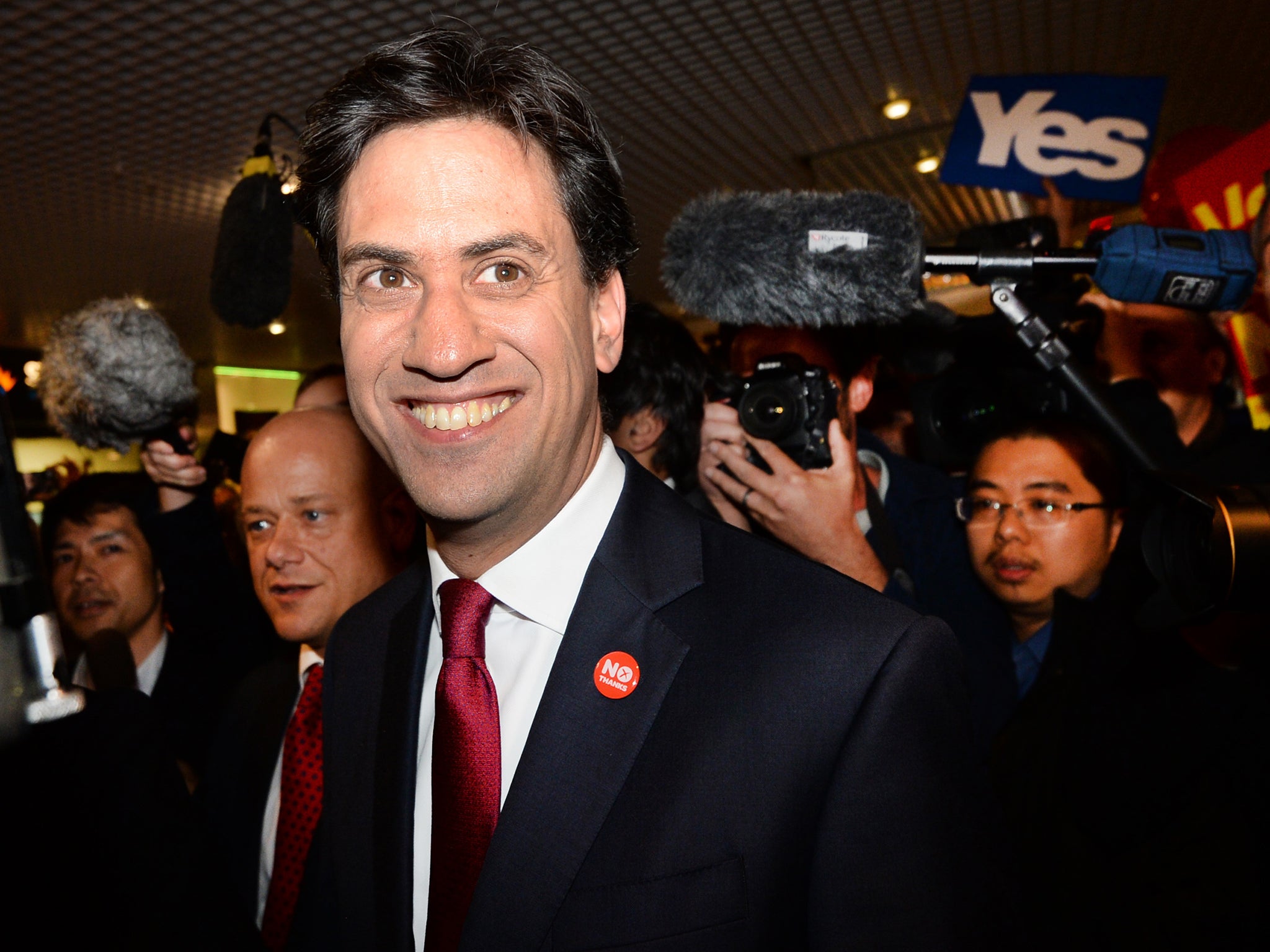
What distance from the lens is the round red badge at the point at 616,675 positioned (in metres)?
0.95

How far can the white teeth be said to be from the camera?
40.5 inches

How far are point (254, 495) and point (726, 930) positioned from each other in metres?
1.43

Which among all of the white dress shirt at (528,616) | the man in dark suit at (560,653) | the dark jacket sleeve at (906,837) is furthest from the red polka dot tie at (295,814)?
the dark jacket sleeve at (906,837)

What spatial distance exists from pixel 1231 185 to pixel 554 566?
4.50 feet

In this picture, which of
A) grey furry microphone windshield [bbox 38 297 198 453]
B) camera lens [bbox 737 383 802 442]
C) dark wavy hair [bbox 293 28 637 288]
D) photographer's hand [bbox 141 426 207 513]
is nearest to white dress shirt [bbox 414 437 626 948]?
dark wavy hair [bbox 293 28 637 288]

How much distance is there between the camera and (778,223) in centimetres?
127

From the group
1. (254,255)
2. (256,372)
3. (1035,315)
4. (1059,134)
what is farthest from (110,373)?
(256,372)

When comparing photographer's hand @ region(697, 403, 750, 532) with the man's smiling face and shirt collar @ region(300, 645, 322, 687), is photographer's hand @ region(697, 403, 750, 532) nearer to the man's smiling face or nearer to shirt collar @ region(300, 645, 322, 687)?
the man's smiling face

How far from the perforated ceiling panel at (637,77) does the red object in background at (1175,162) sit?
27.1 inches

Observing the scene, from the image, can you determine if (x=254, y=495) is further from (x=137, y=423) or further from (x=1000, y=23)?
(x=1000, y=23)

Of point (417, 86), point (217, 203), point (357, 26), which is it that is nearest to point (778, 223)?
point (417, 86)

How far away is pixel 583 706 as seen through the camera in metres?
0.95

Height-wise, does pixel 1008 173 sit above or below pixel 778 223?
above

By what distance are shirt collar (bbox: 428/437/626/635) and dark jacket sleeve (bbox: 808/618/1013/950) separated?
0.38 meters
